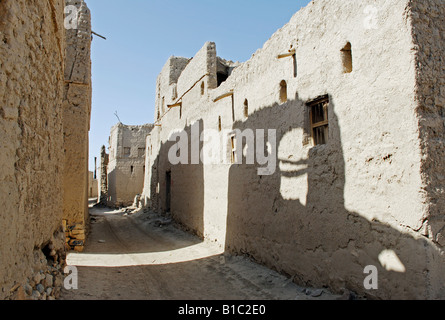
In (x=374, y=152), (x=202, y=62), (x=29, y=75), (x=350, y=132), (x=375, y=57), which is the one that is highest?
(x=202, y=62)

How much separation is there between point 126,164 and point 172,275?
52.3 ft

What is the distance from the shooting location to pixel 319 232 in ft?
15.1

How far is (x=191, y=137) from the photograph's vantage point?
10.6 metres

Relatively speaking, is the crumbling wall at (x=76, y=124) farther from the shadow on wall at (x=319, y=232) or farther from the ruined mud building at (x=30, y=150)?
the shadow on wall at (x=319, y=232)

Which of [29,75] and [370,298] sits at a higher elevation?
[29,75]

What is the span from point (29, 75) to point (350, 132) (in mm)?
3763

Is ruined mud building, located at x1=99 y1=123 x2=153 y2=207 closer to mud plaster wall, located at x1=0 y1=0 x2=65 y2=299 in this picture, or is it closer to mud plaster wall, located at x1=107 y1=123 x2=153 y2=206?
mud plaster wall, located at x1=107 y1=123 x2=153 y2=206

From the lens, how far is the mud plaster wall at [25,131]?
2.44 metres

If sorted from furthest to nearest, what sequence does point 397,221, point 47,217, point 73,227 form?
point 73,227
point 47,217
point 397,221

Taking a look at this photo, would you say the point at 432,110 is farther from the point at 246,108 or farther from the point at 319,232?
the point at 246,108

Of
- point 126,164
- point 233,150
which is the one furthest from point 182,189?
point 126,164
